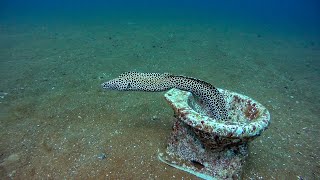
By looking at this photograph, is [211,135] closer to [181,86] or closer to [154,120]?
[181,86]

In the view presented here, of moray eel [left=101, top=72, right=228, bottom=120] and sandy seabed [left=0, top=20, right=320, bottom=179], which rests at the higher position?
moray eel [left=101, top=72, right=228, bottom=120]

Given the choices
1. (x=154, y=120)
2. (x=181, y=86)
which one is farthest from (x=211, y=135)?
(x=154, y=120)

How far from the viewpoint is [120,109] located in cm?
827

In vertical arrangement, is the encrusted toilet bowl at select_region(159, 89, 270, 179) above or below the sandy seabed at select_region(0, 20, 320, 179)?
above

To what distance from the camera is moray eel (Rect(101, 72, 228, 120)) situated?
5734mm

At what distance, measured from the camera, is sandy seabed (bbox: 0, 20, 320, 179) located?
5805 millimetres

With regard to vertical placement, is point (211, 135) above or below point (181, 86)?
below

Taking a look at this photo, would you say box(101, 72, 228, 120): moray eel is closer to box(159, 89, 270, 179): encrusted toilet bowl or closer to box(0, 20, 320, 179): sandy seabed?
box(159, 89, 270, 179): encrusted toilet bowl

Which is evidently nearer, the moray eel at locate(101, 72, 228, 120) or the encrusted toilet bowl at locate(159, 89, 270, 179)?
the encrusted toilet bowl at locate(159, 89, 270, 179)

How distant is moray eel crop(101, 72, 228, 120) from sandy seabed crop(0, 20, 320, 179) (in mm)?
1501

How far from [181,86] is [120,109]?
3.16 metres

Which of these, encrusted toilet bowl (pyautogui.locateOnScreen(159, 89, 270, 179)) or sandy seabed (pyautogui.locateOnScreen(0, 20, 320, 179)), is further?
sandy seabed (pyautogui.locateOnScreen(0, 20, 320, 179))

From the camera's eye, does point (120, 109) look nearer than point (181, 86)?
No

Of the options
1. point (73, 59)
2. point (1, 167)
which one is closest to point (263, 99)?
point (1, 167)
